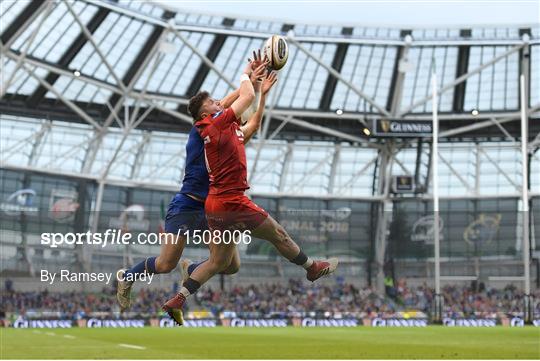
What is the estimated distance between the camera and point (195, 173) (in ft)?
31.8

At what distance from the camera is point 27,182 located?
187ft

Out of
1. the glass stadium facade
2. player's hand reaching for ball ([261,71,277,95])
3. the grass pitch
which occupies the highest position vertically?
the glass stadium facade

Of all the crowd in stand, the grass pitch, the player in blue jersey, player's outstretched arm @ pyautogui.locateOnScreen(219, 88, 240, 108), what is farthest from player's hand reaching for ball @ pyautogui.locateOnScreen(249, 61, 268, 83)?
the grass pitch

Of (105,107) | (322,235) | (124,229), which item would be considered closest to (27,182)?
(105,107)

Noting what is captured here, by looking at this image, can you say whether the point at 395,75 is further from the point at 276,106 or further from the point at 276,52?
the point at 276,52

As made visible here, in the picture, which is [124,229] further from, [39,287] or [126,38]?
[126,38]

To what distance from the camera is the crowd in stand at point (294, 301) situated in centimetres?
1350

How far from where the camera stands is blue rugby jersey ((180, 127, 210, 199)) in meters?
9.62

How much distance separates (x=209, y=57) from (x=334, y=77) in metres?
9.13

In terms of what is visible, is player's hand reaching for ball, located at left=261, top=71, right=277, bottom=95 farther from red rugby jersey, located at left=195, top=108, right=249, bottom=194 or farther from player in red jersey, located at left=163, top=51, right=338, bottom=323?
red rugby jersey, located at left=195, top=108, right=249, bottom=194

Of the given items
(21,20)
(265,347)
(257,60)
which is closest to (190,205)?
(257,60)

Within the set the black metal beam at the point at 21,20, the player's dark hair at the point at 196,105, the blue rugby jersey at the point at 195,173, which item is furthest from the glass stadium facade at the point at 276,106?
the player's dark hair at the point at 196,105

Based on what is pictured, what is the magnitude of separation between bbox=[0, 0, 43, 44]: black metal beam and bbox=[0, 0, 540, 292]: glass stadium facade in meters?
0.08

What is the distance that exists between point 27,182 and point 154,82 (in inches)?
417
